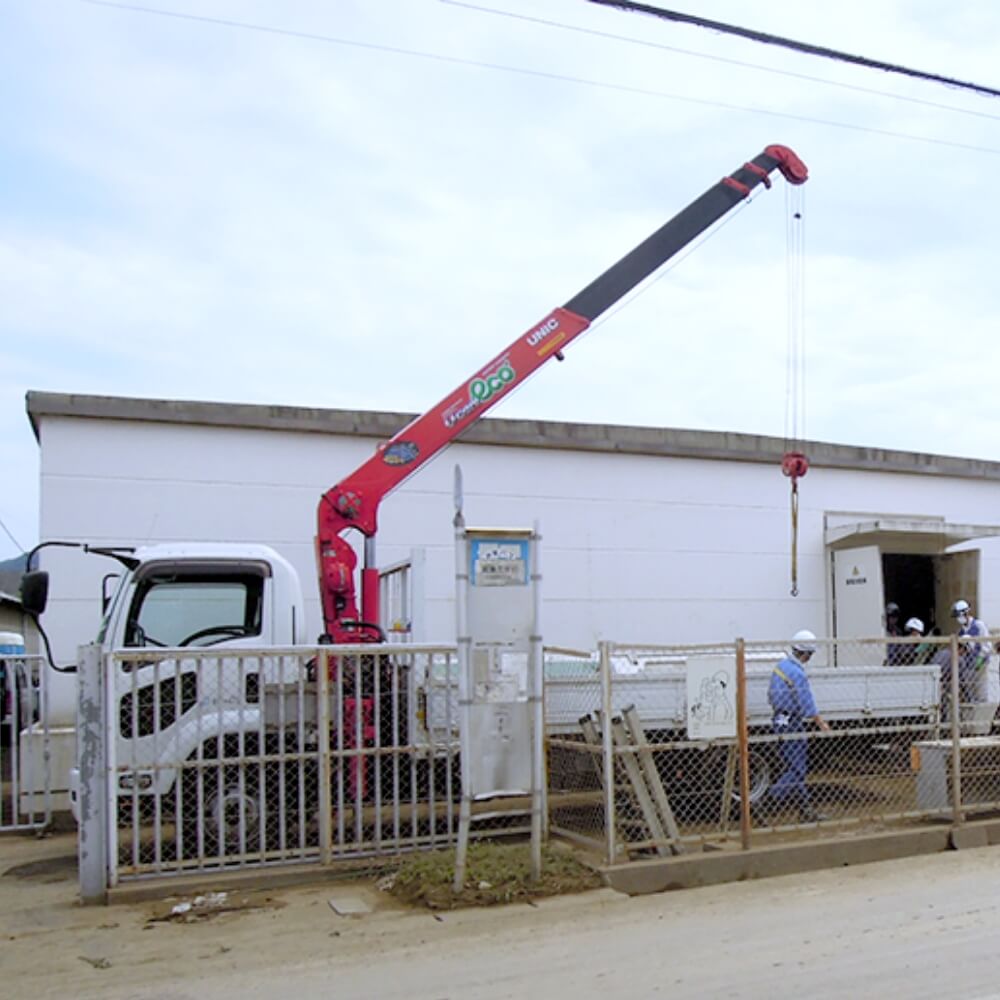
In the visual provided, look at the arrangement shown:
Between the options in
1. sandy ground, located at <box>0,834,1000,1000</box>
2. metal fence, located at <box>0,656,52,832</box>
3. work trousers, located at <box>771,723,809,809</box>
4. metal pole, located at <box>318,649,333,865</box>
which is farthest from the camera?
metal fence, located at <box>0,656,52,832</box>

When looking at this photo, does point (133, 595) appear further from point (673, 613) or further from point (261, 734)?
point (673, 613)

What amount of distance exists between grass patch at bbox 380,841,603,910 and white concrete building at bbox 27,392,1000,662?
5.52 m

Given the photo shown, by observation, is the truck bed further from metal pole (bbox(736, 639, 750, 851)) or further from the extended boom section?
the extended boom section

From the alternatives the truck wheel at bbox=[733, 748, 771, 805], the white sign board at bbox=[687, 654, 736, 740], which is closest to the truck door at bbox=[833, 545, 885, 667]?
the truck wheel at bbox=[733, 748, 771, 805]

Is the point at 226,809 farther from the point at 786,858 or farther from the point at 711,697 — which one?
the point at 786,858

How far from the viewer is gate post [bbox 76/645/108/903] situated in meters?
8.44

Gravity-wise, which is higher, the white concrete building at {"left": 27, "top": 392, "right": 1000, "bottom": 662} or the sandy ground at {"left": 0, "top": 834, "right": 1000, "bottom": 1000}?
the white concrete building at {"left": 27, "top": 392, "right": 1000, "bottom": 662}

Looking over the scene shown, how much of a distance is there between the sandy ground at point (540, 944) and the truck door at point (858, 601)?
874 centimetres

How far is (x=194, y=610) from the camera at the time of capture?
33.4 ft

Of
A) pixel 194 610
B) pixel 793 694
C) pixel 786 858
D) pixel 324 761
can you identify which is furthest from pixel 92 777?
pixel 793 694

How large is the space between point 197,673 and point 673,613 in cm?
1023

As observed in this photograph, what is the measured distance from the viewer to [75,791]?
9.36 metres

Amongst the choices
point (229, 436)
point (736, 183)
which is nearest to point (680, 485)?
point (736, 183)

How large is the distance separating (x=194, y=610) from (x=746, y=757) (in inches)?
189
